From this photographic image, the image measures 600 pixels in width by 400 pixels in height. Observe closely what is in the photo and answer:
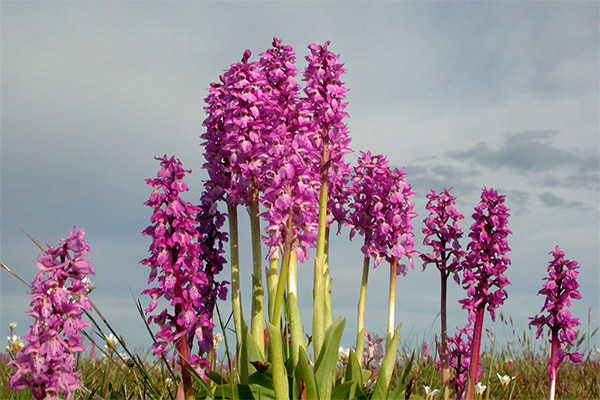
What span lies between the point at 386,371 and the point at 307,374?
108 centimetres

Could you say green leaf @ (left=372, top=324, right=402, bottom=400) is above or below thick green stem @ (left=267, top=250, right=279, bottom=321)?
below

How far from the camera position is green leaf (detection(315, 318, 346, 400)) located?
589cm

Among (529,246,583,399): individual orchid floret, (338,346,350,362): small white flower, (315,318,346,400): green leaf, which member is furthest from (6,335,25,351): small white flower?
(529,246,583,399): individual orchid floret

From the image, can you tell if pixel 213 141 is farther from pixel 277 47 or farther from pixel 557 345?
pixel 557 345

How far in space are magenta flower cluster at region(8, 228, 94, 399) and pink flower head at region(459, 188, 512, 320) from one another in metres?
3.97

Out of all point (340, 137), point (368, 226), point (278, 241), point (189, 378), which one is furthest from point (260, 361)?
point (340, 137)

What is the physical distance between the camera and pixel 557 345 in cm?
695

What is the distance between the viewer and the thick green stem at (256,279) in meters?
6.38

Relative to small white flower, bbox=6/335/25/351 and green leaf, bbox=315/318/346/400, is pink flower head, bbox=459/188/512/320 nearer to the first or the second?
green leaf, bbox=315/318/346/400

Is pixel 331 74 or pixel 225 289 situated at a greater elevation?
pixel 331 74

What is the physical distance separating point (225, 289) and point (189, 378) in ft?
3.25

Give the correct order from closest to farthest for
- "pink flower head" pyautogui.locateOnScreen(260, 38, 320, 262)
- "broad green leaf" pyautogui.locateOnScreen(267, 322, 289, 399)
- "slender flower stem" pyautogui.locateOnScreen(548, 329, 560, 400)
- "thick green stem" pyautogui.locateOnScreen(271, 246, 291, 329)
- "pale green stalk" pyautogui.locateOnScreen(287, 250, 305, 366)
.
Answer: "broad green leaf" pyautogui.locateOnScreen(267, 322, 289, 399) → "thick green stem" pyautogui.locateOnScreen(271, 246, 291, 329) → "pink flower head" pyautogui.locateOnScreen(260, 38, 320, 262) → "pale green stalk" pyautogui.locateOnScreen(287, 250, 305, 366) → "slender flower stem" pyautogui.locateOnScreen(548, 329, 560, 400)

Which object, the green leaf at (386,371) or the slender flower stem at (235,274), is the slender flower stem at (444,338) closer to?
the green leaf at (386,371)

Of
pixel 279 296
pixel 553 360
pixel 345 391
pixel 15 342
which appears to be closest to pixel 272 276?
pixel 279 296
